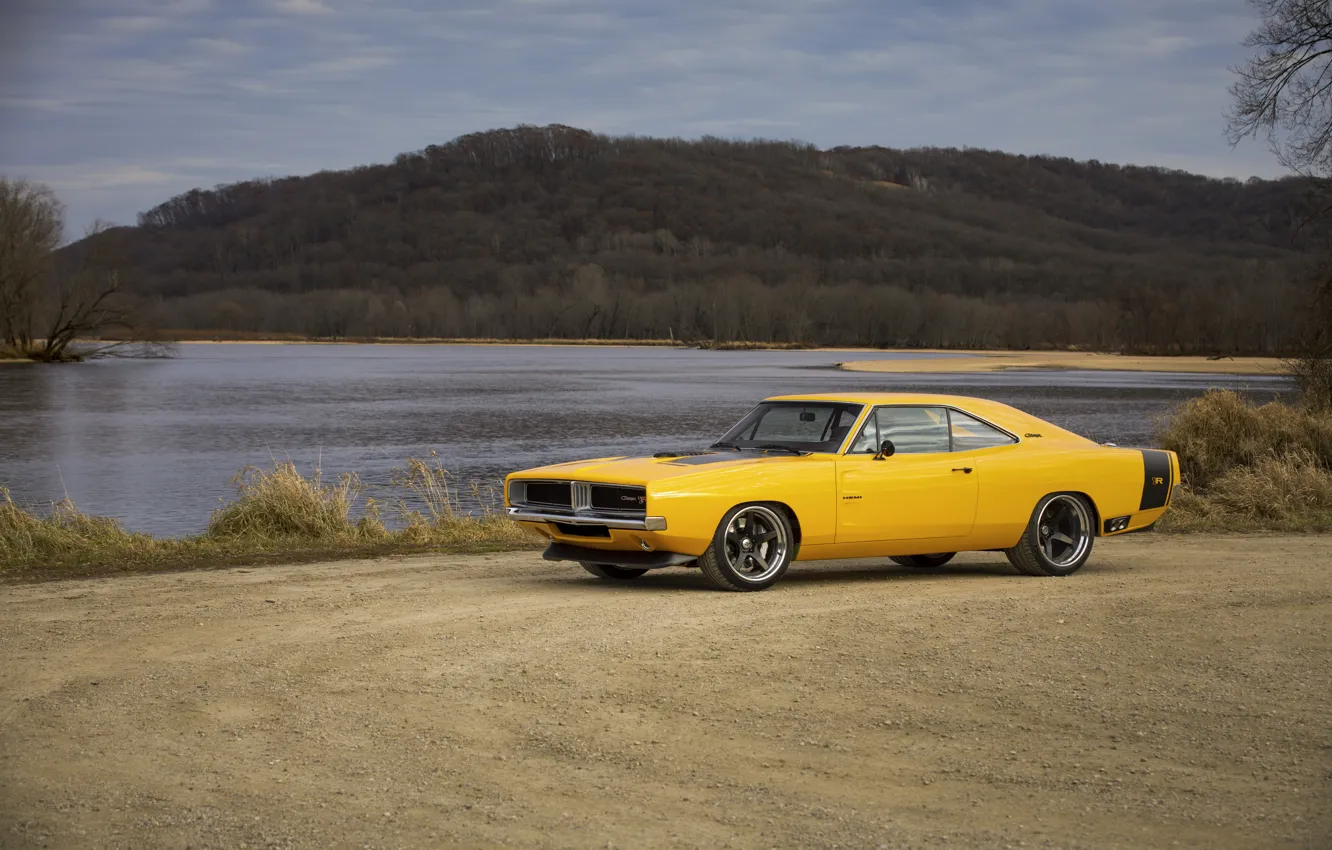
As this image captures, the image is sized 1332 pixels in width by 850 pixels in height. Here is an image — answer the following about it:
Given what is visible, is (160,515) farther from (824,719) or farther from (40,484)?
(824,719)

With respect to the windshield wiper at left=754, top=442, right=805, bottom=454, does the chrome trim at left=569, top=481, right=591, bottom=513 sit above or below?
below

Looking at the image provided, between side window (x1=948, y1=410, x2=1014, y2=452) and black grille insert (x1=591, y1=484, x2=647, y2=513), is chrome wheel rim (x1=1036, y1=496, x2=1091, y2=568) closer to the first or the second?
side window (x1=948, y1=410, x2=1014, y2=452)

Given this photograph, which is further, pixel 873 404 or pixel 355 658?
pixel 873 404

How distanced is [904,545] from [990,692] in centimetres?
391

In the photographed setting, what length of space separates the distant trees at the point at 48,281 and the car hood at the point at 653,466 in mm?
89555

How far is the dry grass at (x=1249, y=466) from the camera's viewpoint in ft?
57.8

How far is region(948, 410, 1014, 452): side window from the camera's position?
1215cm

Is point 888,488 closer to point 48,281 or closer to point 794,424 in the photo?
point 794,424

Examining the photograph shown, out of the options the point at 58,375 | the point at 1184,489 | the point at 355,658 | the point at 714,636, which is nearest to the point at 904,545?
the point at 714,636

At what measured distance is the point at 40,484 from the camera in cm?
2841

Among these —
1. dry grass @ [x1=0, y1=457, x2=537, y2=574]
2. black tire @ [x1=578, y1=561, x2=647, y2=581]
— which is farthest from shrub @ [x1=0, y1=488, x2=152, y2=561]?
black tire @ [x1=578, y1=561, x2=647, y2=581]

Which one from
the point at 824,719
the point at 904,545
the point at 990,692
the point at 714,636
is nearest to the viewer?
the point at 824,719

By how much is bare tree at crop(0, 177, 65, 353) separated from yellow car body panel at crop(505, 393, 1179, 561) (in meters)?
89.4

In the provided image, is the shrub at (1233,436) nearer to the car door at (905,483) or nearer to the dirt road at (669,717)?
the car door at (905,483)
